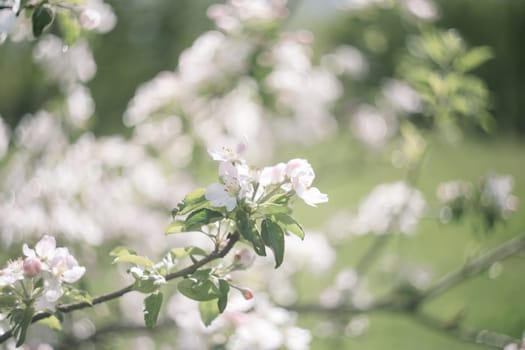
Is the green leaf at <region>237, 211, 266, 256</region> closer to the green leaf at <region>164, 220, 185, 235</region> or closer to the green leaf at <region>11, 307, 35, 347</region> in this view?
the green leaf at <region>164, 220, 185, 235</region>

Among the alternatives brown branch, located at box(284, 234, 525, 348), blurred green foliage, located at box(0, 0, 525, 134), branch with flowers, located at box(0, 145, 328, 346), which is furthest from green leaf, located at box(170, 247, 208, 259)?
blurred green foliage, located at box(0, 0, 525, 134)

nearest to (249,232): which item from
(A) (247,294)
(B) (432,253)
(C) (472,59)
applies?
(A) (247,294)

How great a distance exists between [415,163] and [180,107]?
2.39 ft

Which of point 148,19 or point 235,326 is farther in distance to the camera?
point 148,19

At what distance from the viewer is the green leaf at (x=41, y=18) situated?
979 mm

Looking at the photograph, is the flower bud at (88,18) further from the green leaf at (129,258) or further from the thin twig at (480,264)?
the thin twig at (480,264)

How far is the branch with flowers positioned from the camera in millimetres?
860

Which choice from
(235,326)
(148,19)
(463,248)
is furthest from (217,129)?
(148,19)

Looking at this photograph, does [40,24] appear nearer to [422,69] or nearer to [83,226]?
[83,226]

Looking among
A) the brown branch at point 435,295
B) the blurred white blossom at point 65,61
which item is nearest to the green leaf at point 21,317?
the brown branch at point 435,295

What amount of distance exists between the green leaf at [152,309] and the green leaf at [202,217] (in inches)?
4.7

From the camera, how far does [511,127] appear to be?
Result: 9.30 metres

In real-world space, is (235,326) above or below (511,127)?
A: below

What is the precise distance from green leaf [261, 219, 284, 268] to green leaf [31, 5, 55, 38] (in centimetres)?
46
